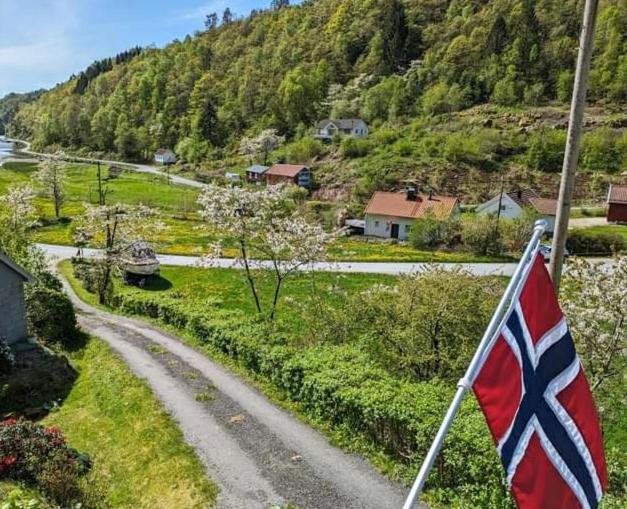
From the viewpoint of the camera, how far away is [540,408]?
4.22m

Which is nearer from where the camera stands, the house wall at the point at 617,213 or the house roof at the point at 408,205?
the house roof at the point at 408,205

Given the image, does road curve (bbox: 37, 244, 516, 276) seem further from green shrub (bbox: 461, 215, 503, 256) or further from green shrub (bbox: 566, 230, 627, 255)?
green shrub (bbox: 566, 230, 627, 255)

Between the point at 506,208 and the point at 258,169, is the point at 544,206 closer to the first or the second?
the point at 506,208

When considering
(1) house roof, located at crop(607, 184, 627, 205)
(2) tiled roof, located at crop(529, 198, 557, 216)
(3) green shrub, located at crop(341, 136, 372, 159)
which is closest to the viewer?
(2) tiled roof, located at crop(529, 198, 557, 216)

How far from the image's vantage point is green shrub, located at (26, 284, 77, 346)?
20703 mm

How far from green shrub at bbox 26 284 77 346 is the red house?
5948cm

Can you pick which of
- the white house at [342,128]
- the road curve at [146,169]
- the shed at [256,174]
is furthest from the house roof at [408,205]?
the white house at [342,128]

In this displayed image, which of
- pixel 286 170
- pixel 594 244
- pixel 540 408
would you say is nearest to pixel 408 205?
pixel 594 244

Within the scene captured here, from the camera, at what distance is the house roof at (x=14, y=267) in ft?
59.2

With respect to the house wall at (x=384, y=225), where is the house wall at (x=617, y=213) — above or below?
above

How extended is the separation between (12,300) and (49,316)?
78.6 inches

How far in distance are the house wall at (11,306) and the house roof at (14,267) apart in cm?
14

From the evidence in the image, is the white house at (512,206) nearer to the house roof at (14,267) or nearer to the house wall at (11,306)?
the house roof at (14,267)

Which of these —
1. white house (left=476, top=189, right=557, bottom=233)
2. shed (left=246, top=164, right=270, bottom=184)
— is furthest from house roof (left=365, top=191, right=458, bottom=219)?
shed (left=246, top=164, right=270, bottom=184)
